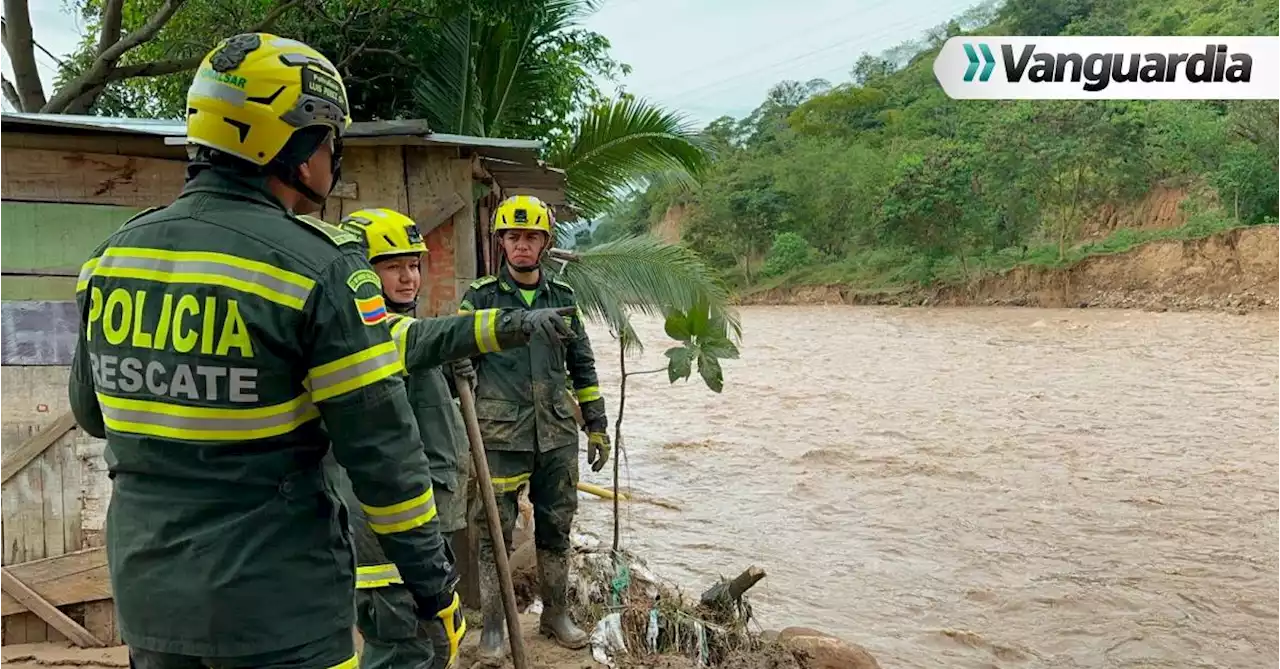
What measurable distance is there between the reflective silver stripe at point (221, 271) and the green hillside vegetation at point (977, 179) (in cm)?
1650

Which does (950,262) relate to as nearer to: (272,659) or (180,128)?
(180,128)

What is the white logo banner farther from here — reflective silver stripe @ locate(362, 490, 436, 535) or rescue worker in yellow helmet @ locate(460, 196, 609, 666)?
reflective silver stripe @ locate(362, 490, 436, 535)

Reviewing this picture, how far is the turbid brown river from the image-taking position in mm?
6629

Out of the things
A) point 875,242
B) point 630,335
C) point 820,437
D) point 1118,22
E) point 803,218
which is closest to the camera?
point 630,335

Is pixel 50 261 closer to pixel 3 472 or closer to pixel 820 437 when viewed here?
pixel 3 472

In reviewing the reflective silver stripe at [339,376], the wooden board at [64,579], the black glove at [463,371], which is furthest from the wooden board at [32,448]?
the reflective silver stripe at [339,376]

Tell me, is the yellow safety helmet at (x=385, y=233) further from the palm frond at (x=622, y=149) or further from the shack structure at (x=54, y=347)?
the palm frond at (x=622, y=149)

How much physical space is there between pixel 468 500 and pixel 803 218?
41061mm

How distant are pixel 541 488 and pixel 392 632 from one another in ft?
4.54

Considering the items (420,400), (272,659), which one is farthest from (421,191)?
(272,659)

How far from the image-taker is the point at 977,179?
3328 centimetres

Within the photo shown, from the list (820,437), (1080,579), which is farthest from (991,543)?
(820,437)

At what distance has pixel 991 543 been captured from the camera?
855cm

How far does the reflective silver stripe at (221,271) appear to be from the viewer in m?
1.78
